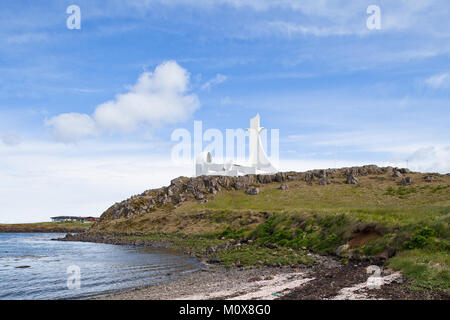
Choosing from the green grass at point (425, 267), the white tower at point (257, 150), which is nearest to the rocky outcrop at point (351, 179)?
the white tower at point (257, 150)

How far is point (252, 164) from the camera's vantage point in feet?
403

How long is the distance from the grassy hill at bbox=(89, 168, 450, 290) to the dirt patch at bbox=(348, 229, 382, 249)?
0.11m

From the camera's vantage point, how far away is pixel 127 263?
33344 mm

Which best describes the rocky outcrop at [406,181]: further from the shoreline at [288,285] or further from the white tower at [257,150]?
the shoreline at [288,285]

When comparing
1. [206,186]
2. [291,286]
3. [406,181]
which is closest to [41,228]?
[206,186]

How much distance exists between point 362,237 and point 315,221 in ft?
33.7

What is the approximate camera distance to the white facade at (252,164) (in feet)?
393

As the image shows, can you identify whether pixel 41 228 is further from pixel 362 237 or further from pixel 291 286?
pixel 291 286
